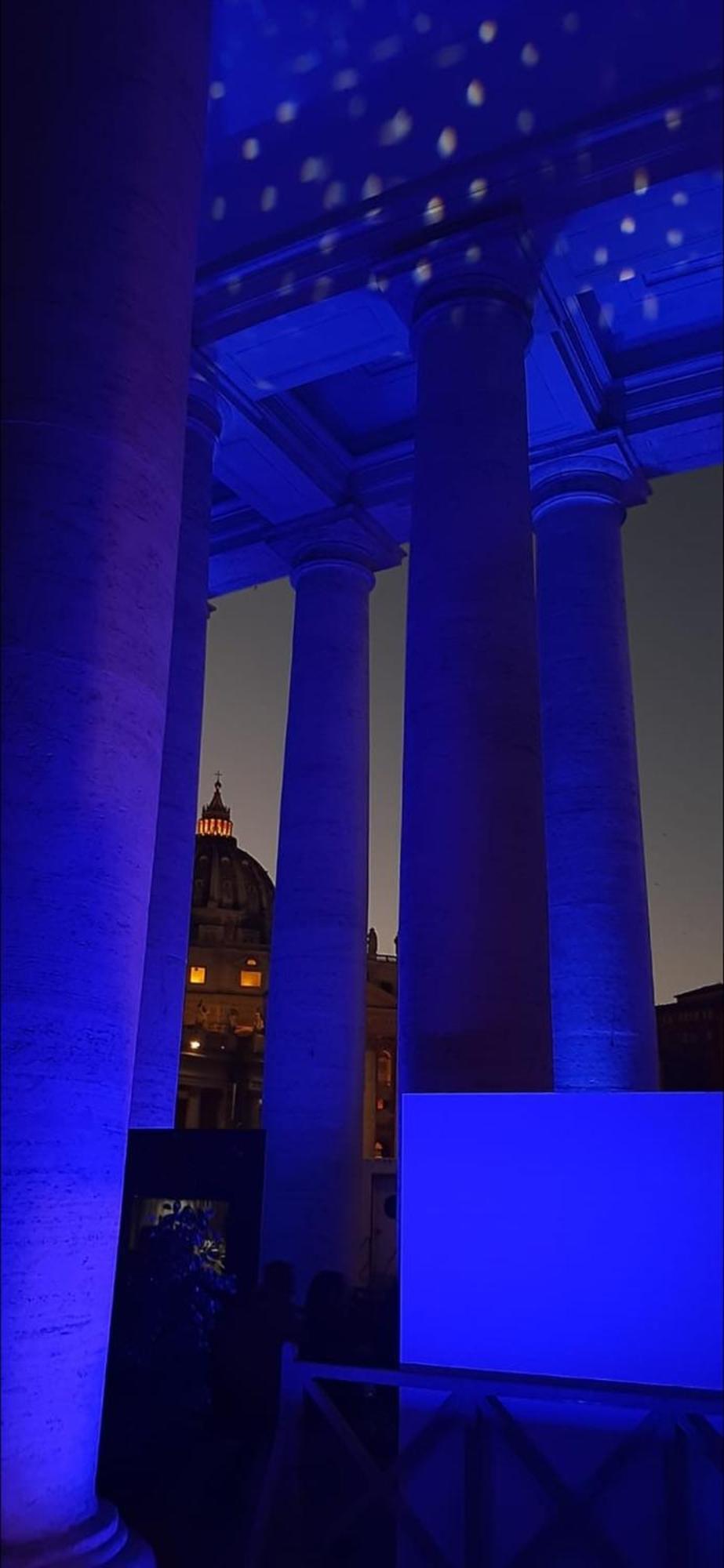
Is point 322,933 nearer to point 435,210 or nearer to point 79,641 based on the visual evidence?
point 435,210

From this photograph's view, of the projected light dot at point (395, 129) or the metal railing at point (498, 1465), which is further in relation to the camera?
the projected light dot at point (395, 129)

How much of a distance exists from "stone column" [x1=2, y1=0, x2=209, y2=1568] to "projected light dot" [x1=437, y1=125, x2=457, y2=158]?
16093mm

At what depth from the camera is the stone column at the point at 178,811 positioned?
130ft

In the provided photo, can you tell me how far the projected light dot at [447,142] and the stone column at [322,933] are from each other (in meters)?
21.5

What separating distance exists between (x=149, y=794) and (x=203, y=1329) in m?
13.5

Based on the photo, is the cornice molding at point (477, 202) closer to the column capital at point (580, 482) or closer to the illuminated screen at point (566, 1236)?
the column capital at point (580, 482)

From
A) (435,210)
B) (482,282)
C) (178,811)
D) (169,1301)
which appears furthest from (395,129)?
(169,1301)

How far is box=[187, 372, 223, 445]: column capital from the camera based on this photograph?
4622 cm

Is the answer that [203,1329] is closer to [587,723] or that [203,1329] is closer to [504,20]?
[587,723]

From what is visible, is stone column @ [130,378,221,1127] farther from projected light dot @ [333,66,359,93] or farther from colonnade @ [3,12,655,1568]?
projected light dot @ [333,66,359,93]

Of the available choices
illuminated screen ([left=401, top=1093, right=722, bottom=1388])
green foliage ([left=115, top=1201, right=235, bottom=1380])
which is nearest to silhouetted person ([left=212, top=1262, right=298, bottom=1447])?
green foliage ([left=115, top=1201, right=235, bottom=1380])

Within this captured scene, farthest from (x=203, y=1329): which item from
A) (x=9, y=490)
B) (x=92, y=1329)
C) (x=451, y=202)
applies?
(x=451, y=202)

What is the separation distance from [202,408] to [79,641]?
30602 millimetres

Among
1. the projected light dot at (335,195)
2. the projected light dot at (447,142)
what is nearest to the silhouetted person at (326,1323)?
the projected light dot at (335,195)
